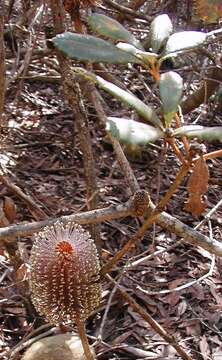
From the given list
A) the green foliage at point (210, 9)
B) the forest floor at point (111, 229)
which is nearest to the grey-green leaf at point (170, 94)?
the green foliage at point (210, 9)

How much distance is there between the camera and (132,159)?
2303 mm

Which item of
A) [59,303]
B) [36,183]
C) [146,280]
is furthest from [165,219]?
[36,183]

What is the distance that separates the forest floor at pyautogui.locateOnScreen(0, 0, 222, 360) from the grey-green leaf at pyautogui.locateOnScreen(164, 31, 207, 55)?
580mm

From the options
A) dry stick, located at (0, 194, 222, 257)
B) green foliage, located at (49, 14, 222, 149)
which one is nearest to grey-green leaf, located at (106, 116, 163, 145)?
green foliage, located at (49, 14, 222, 149)

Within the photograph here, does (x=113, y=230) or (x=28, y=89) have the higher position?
(x=28, y=89)

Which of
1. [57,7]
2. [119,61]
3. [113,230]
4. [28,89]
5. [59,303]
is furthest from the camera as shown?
[28,89]

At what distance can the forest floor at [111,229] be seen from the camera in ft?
5.08

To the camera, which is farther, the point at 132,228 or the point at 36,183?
the point at 36,183

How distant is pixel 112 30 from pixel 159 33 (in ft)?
0.22

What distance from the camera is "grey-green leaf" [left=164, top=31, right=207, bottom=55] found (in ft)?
2.46

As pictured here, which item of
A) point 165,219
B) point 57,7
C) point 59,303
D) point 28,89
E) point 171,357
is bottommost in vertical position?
point 171,357

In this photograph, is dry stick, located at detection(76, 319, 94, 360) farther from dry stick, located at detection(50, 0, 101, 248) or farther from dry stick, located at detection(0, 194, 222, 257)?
dry stick, located at detection(50, 0, 101, 248)

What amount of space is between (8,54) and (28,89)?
0.58 feet

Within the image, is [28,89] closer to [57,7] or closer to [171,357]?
[57,7]
